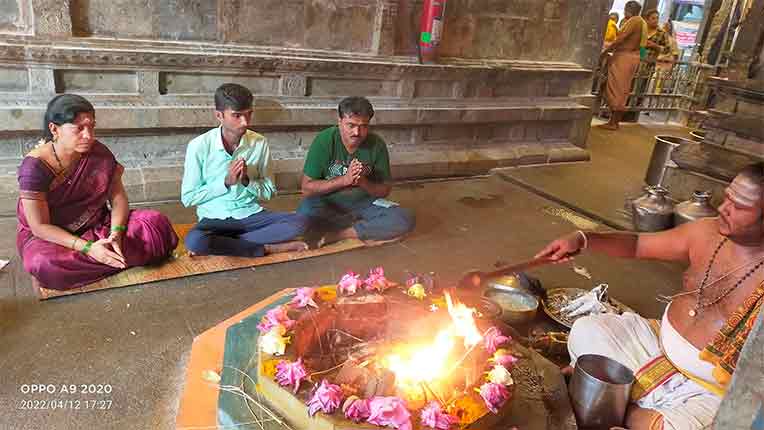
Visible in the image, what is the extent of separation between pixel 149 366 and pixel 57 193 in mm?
1360

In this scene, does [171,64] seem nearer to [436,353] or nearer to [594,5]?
[436,353]

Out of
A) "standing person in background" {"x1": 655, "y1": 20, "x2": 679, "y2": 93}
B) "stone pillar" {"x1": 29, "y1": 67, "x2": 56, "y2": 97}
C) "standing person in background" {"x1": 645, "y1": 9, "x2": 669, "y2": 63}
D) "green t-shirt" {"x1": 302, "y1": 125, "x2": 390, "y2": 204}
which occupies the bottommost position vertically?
"green t-shirt" {"x1": 302, "y1": 125, "x2": 390, "y2": 204}

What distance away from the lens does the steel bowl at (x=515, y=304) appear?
3.59 metres

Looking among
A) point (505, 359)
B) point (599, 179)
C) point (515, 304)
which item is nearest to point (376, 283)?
point (505, 359)

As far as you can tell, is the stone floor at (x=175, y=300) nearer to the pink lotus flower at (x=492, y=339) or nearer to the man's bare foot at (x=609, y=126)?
the pink lotus flower at (x=492, y=339)

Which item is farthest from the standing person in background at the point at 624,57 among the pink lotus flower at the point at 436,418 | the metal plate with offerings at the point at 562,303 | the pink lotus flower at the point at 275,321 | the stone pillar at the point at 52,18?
the pink lotus flower at the point at 436,418

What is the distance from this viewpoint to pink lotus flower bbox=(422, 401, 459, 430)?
216cm

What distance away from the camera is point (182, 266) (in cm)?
400

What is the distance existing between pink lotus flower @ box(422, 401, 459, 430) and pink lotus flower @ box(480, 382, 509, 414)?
0.22m

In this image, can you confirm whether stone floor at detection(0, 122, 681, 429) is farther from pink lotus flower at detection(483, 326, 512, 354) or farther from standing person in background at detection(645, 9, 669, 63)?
standing person in background at detection(645, 9, 669, 63)

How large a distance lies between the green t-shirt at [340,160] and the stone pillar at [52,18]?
226 centimetres

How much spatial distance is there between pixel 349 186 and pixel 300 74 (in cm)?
174

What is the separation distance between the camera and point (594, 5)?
7.84m

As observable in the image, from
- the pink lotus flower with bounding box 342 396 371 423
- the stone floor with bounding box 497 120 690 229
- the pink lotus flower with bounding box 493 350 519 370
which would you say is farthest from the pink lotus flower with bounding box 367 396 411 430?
the stone floor with bounding box 497 120 690 229
